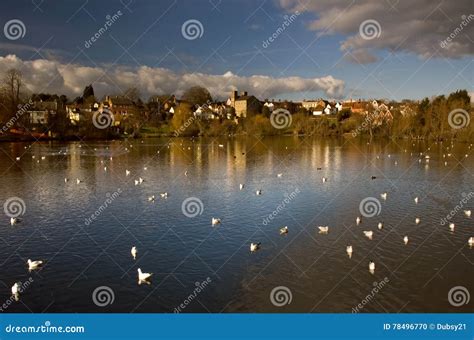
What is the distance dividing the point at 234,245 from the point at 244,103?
6399 inches

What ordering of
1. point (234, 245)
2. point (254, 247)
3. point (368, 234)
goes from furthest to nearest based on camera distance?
point (368, 234), point (234, 245), point (254, 247)

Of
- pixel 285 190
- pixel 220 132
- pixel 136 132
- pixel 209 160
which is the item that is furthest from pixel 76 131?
pixel 285 190

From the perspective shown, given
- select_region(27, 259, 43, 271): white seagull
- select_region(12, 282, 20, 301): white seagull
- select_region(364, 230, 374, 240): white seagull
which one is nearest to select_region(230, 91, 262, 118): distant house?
select_region(364, 230, 374, 240): white seagull

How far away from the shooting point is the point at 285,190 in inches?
1367

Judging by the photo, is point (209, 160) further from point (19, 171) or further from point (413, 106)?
point (413, 106)

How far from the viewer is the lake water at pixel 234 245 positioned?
1570cm

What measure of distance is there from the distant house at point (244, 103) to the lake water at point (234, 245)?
134523 mm

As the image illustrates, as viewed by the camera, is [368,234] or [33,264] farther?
[368,234]

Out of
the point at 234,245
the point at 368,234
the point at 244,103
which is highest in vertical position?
the point at 244,103

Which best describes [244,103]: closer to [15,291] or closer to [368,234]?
[368,234]

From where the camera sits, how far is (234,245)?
2112 centimetres

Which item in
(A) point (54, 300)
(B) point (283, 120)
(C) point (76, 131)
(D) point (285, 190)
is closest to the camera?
(A) point (54, 300)

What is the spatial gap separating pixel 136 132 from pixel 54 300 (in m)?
100

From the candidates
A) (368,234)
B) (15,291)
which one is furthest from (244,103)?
(15,291)
